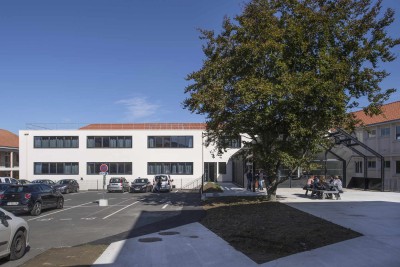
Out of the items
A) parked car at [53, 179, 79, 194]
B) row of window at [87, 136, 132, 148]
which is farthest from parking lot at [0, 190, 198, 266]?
row of window at [87, 136, 132, 148]

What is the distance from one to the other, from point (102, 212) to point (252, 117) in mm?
9259

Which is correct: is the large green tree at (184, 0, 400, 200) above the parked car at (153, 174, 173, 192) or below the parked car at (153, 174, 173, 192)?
above

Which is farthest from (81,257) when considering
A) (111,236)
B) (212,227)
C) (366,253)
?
(366,253)

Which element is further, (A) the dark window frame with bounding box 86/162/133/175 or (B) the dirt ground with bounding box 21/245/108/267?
(A) the dark window frame with bounding box 86/162/133/175

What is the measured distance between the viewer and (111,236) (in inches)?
547

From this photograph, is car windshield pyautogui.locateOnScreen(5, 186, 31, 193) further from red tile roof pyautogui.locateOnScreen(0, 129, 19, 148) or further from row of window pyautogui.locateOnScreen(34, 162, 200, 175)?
red tile roof pyautogui.locateOnScreen(0, 129, 19, 148)

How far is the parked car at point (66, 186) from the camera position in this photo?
1575 inches

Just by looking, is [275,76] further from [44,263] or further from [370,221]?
[44,263]

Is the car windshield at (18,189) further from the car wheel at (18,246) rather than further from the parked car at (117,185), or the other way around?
the parked car at (117,185)

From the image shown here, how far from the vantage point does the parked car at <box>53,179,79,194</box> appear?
4000 cm

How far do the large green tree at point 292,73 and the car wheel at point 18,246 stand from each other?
10676mm

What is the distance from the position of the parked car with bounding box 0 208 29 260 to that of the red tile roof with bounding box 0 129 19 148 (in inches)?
1889

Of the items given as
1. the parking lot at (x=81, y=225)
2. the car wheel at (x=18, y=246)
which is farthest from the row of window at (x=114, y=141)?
the car wheel at (x=18, y=246)

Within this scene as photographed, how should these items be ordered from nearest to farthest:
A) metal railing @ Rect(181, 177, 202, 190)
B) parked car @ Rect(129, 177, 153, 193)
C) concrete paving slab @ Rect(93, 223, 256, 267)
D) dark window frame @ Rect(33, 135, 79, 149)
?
1. concrete paving slab @ Rect(93, 223, 256, 267)
2. parked car @ Rect(129, 177, 153, 193)
3. metal railing @ Rect(181, 177, 202, 190)
4. dark window frame @ Rect(33, 135, 79, 149)
